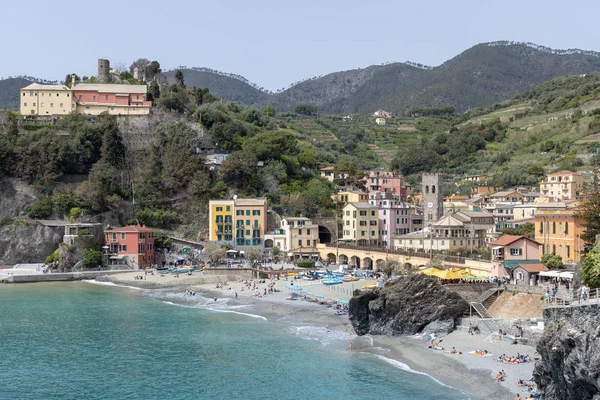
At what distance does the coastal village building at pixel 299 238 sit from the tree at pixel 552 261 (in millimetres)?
26704

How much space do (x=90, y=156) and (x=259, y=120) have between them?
1051 inches

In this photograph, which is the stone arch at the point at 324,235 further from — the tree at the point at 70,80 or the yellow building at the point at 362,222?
the tree at the point at 70,80

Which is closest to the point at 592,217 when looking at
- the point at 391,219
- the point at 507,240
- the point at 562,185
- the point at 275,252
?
the point at 507,240

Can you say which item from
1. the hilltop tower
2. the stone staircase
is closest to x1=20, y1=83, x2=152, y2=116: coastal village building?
the hilltop tower

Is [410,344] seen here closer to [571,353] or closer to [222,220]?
[571,353]

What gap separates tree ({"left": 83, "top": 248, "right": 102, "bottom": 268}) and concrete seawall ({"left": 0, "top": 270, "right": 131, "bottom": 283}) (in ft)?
3.88

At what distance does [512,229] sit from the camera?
2098 inches

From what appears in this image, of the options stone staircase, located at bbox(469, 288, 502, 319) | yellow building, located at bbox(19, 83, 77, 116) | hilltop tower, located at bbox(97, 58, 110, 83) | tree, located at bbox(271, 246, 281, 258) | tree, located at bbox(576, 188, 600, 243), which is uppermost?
hilltop tower, located at bbox(97, 58, 110, 83)

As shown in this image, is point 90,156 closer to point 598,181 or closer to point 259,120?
point 259,120

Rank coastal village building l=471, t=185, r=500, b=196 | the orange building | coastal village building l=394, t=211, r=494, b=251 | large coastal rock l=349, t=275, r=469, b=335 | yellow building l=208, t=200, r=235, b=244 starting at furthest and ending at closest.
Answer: coastal village building l=471, t=185, r=500, b=196 < yellow building l=208, t=200, r=235, b=244 < coastal village building l=394, t=211, r=494, b=251 < the orange building < large coastal rock l=349, t=275, r=469, b=335

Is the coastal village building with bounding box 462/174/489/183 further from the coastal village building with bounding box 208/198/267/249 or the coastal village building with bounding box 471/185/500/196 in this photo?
the coastal village building with bounding box 208/198/267/249

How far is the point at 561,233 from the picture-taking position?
39156mm

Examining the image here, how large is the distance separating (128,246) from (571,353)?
47568 mm

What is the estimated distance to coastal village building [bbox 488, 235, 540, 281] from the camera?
38906mm
